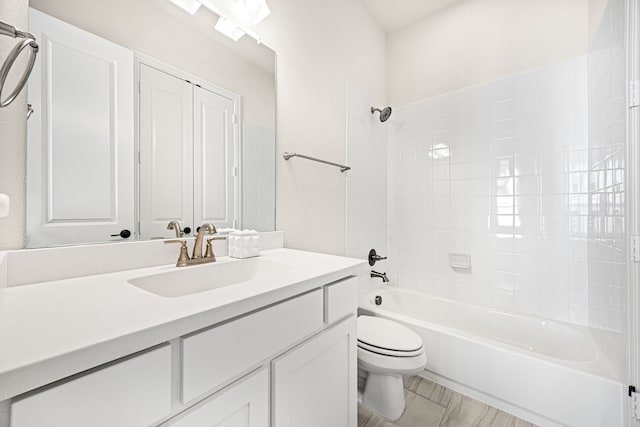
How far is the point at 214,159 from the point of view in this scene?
3.78ft

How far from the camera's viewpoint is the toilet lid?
1353mm

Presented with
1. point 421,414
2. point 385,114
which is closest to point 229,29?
point 385,114

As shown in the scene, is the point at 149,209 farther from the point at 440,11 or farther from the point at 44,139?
the point at 440,11

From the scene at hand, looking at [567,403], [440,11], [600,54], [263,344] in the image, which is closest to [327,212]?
[263,344]

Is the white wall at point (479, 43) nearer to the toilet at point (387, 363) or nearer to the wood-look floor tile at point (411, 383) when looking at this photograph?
the toilet at point (387, 363)

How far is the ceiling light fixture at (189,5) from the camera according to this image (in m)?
1.03

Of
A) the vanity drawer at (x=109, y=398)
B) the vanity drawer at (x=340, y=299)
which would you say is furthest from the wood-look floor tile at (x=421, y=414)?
the vanity drawer at (x=109, y=398)

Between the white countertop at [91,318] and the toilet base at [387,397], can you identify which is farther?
the toilet base at [387,397]

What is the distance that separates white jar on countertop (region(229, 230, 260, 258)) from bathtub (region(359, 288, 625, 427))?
42.8 inches

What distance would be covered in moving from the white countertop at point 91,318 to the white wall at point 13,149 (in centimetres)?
16

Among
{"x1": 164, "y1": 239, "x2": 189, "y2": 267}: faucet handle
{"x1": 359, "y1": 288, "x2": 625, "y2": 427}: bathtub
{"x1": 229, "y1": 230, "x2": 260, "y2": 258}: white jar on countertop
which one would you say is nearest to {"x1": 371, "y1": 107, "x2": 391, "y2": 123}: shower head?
{"x1": 359, "y1": 288, "x2": 625, "y2": 427}: bathtub

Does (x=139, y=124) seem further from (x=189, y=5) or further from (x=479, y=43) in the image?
(x=479, y=43)

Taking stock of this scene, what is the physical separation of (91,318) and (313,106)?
4.95 feet

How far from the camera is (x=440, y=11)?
2246 mm
